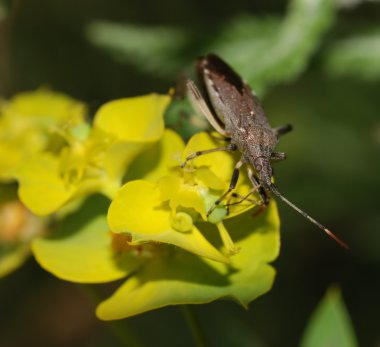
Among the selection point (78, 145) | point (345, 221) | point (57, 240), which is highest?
point (78, 145)

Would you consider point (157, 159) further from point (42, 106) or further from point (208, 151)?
point (42, 106)

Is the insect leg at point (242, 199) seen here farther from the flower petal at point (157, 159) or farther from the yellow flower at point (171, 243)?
the flower petal at point (157, 159)

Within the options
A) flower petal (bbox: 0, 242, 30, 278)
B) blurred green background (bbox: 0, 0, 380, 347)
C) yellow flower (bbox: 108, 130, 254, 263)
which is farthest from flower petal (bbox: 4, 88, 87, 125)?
yellow flower (bbox: 108, 130, 254, 263)

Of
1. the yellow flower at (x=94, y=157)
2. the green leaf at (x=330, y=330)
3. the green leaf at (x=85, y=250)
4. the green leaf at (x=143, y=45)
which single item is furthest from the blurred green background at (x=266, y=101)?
the green leaf at (x=330, y=330)

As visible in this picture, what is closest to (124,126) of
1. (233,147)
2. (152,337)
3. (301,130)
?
(233,147)

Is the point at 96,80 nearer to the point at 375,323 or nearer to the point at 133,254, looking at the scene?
the point at 375,323

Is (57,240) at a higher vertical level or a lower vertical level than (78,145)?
lower
